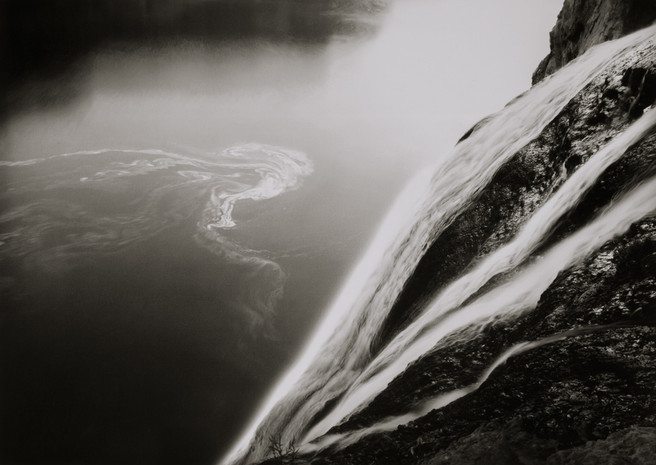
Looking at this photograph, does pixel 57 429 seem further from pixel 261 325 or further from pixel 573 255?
pixel 573 255

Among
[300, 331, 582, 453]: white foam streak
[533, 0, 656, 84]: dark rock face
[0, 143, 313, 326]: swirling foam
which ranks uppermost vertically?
[533, 0, 656, 84]: dark rock face

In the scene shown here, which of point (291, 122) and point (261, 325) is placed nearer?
point (261, 325)

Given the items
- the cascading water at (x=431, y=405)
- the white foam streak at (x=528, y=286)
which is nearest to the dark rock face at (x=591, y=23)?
the white foam streak at (x=528, y=286)

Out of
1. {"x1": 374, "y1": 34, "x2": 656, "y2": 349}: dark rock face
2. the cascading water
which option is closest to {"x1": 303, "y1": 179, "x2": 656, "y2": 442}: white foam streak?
the cascading water

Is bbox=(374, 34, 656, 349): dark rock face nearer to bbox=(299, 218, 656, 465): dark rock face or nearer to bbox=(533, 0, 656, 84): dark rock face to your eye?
bbox=(299, 218, 656, 465): dark rock face

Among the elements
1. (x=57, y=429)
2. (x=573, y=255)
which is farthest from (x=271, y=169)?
(x=573, y=255)

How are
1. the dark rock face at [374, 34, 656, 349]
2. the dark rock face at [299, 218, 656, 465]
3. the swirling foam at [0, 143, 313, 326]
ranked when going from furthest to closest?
the swirling foam at [0, 143, 313, 326] < the dark rock face at [374, 34, 656, 349] < the dark rock face at [299, 218, 656, 465]
